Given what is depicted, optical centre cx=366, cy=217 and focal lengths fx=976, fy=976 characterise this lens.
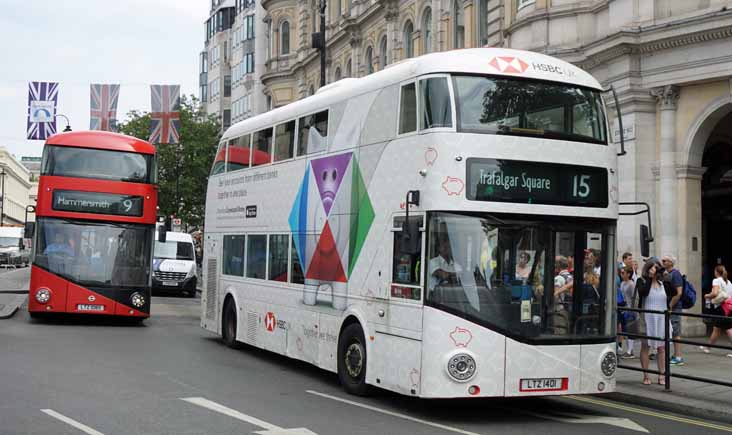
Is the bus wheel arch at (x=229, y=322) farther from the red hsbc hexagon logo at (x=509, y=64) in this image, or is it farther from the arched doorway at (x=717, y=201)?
the arched doorway at (x=717, y=201)

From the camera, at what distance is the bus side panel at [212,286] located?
61.7ft

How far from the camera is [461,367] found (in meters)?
10.5

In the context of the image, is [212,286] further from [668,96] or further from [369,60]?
[369,60]

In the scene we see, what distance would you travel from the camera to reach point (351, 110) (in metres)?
13.0

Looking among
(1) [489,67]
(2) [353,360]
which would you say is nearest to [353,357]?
(2) [353,360]

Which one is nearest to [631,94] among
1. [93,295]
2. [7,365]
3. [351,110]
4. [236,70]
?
[351,110]

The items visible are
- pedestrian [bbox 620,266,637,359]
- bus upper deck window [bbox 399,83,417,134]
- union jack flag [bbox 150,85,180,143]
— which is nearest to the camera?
bus upper deck window [bbox 399,83,417,134]

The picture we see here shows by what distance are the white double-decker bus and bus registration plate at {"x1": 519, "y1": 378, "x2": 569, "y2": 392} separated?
22mm

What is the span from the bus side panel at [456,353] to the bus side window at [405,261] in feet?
1.73

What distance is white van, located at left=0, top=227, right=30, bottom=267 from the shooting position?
72.9 m

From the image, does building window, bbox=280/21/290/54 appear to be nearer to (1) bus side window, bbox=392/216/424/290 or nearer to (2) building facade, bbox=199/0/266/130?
(2) building facade, bbox=199/0/266/130

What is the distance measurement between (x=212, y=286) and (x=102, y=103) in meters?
18.2

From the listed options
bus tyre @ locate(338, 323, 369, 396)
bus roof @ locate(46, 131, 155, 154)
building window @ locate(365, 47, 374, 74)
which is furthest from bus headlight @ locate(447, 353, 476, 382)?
building window @ locate(365, 47, 374, 74)

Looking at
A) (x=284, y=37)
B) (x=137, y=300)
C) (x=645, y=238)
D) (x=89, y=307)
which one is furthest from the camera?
(x=284, y=37)
